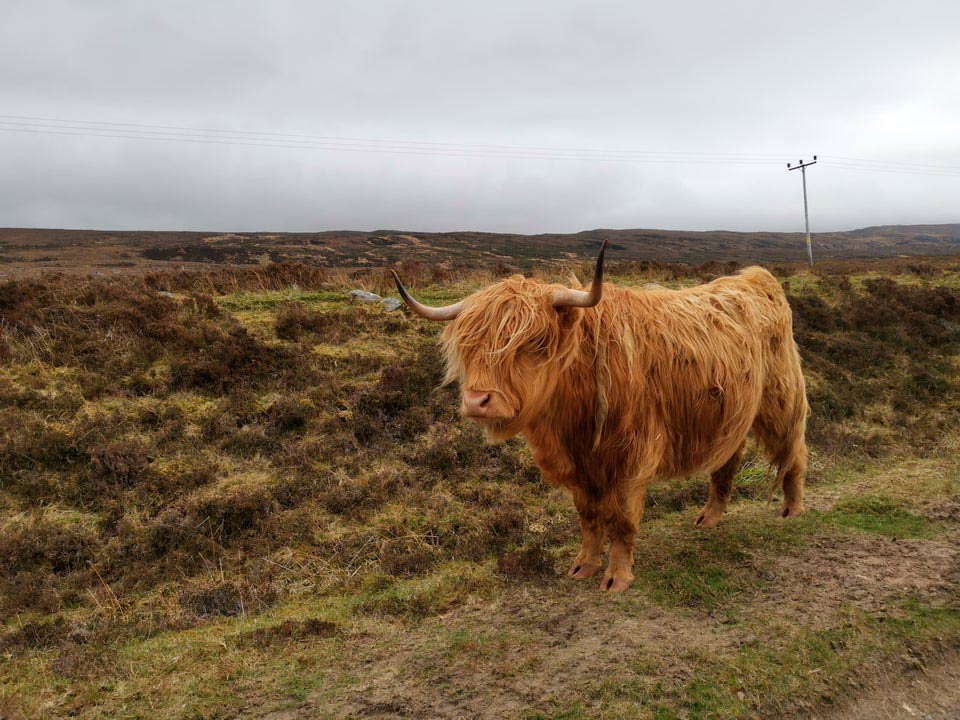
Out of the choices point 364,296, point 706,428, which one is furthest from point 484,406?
point 364,296

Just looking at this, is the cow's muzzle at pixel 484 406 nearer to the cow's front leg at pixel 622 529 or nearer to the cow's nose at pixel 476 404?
the cow's nose at pixel 476 404

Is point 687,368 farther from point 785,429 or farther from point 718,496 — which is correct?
point 718,496

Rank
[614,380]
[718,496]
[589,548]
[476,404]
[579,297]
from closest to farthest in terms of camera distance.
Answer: [476,404]
[579,297]
[614,380]
[589,548]
[718,496]

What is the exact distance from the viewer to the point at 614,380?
3.63 metres

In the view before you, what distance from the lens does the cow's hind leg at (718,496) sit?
16.6ft

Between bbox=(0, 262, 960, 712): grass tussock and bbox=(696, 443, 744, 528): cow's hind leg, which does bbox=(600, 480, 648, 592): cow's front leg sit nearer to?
bbox=(0, 262, 960, 712): grass tussock

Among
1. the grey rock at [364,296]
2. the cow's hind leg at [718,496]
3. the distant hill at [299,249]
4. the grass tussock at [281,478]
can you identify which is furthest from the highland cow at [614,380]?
the distant hill at [299,249]

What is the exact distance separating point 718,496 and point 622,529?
1.70 metres

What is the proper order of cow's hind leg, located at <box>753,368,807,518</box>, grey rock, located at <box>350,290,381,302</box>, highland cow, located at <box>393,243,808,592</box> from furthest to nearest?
grey rock, located at <box>350,290,381,302</box> → cow's hind leg, located at <box>753,368,807,518</box> → highland cow, located at <box>393,243,808,592</box>

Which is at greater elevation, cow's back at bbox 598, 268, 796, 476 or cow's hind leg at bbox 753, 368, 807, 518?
cow's back at bbox 598, 268, 796, 476

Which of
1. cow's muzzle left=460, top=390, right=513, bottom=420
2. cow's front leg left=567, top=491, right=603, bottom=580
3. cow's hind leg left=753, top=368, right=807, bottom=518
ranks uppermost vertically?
cow's muzzle left=460, top=390, right=513, bottom=420

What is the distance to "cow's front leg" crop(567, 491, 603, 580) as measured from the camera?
4.14 meters

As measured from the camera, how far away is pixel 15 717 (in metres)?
2.83

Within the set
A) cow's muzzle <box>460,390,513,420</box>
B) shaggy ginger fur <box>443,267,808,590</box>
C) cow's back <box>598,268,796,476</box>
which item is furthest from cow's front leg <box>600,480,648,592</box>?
cow's muzzle <box>460,390,513,420</box>
